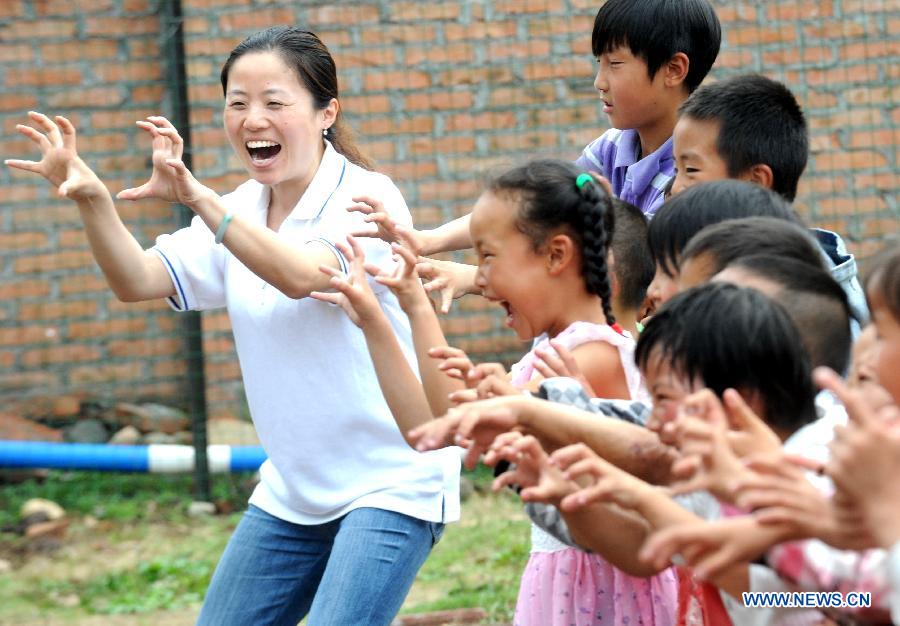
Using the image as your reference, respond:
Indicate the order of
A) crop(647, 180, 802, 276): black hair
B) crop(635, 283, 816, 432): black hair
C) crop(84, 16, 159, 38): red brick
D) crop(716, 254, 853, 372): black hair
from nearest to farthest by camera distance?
crop(635, 283, 816, 432): black hair < crop(716, 254, 853, 372): black hair < crop(647, 180, 802, 276): black hair < crop(84, 16, 159, 38): red brick

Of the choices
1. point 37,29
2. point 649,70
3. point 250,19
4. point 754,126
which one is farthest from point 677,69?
point 37,29

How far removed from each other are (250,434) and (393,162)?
1279 mm

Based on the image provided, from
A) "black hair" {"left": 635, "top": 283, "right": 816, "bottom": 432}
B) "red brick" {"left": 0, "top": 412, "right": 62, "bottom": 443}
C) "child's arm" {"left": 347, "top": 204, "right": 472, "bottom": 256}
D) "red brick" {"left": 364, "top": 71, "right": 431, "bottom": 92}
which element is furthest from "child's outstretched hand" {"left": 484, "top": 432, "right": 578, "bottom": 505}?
"red brick" {"left": 0, "top": 412, "right": 62, "bottom": 443}

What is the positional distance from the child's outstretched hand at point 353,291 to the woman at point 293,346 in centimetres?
8

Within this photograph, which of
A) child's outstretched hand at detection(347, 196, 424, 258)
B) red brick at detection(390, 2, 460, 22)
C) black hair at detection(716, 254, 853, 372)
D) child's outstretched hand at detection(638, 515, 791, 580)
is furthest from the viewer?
red brick at detection(390, 2, 460, 22)

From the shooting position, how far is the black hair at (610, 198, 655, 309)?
2.63 m

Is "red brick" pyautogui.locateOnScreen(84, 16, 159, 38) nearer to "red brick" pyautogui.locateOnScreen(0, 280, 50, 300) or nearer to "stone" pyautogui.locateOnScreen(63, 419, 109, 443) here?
"red brick" pyautogui.locateOnScreen(0, 280, 50, 300)

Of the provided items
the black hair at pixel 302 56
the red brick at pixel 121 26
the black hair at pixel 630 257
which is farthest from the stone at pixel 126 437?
the black hair at pixel 630 257

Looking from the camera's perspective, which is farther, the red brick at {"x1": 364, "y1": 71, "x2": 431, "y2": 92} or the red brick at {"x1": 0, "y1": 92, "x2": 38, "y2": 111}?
the red brick at {"x1": 364, "y1": 71, "x2": 431, "y2": 92}

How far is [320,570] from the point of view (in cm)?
294

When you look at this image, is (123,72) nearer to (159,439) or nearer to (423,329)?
(159,439)

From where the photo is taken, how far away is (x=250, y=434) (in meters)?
5.47

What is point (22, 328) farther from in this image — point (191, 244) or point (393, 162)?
point (191, 244)

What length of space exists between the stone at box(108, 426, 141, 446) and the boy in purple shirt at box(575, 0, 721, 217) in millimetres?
3037
